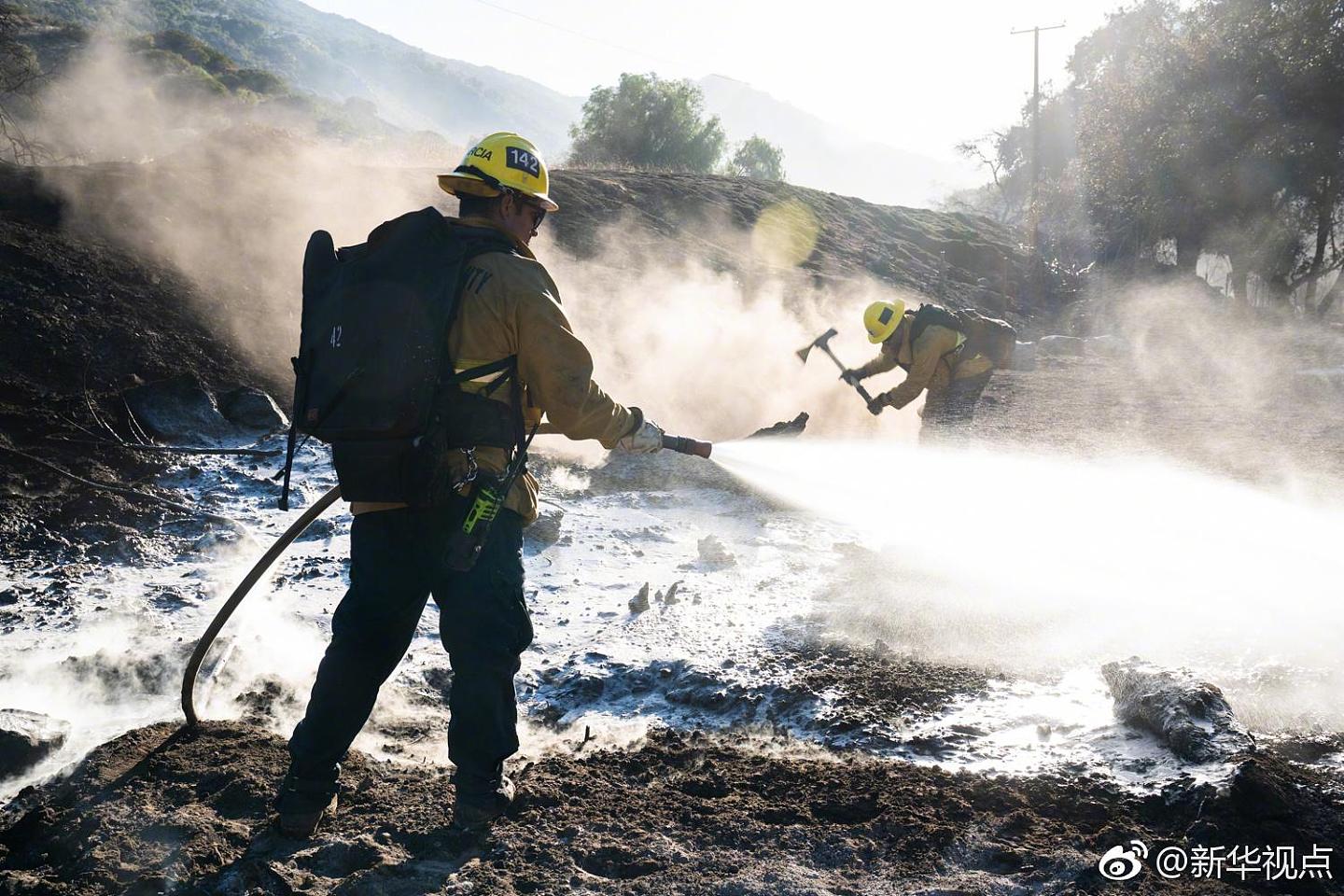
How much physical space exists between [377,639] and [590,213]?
46.3 feet

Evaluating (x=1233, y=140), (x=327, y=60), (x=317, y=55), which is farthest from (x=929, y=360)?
(x=327, y=60)

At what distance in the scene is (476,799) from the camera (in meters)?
2.76

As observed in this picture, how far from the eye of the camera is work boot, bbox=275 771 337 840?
8.77ft

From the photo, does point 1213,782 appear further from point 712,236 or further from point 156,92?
point 156,92

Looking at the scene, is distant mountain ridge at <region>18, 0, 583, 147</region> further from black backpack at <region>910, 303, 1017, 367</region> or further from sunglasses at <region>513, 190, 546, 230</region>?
sunglasses at <region>513, 190, 546, 230</region>

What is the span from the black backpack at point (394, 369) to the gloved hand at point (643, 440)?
0.48 m

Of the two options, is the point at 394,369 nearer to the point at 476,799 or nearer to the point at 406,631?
the point at 406,631

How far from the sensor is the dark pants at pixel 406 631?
104 inches

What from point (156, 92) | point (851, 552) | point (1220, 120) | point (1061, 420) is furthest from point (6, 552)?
point (156, 92)

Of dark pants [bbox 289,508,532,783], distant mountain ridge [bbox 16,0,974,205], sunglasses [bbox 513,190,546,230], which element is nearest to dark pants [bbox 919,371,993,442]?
sunglasses [bbox 513,190,546,230]

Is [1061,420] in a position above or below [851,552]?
above

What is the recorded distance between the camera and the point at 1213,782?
300 centimetres

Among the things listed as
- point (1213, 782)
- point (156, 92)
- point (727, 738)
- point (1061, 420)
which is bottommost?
point (727, 738)

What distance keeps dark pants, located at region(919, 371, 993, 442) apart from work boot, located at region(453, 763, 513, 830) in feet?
17.3
